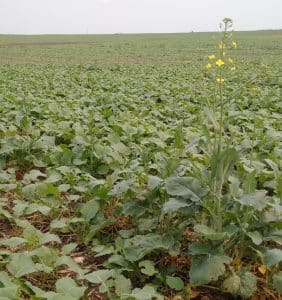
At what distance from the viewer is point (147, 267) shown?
2389mm

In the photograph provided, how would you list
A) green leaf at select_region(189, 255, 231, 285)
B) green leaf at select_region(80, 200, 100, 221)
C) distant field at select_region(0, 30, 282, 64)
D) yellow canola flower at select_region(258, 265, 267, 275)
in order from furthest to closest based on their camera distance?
1. distant field at select_region(0, 30, 282, 64)
2. green leaf at select_region(80, 200, 100, 221)
3. yellow canola flower at select_region(258, 265, 267, 275)
4. green leaf at select_region(189, 255, 231, 285)

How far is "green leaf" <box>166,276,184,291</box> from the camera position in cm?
229

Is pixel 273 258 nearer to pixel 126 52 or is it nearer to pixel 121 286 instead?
pixel 121 286

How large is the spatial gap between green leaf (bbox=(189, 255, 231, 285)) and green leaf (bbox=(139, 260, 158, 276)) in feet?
0.87

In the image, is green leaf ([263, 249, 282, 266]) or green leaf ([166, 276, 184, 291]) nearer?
green leaf ([263, 249, 282, 266])

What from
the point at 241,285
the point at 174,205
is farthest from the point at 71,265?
the point at 241,285

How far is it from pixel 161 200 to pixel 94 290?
2.40 ft

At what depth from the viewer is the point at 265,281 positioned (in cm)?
235

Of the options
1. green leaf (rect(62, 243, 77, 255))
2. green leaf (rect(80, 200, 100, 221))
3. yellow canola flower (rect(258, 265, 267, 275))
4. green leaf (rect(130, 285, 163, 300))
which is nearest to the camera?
green leaf (rect(130, 285, 163, 300))

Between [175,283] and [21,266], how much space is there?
30.9 inches

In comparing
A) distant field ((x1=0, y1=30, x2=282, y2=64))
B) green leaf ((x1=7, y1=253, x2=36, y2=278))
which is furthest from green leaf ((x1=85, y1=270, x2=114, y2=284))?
distant field ((x1=0, y1=30, x2=282, y2=64))

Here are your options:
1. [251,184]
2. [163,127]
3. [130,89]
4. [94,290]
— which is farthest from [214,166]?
[130,89]

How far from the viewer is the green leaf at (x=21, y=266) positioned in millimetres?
2180

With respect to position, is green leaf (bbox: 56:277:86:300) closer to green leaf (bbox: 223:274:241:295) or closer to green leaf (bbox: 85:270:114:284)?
green leaf (bbox: 85:270:114:284)
